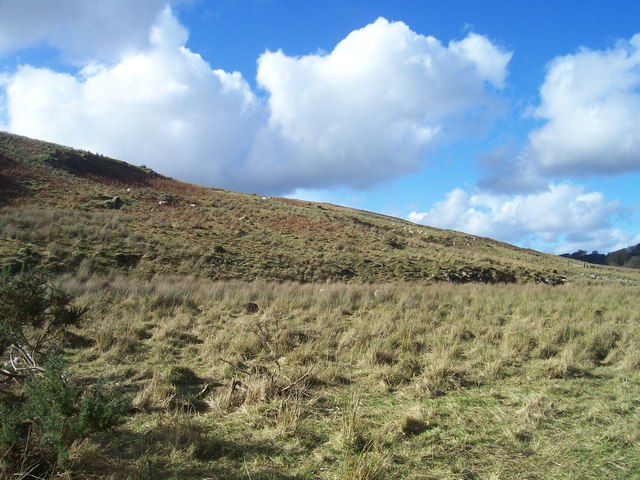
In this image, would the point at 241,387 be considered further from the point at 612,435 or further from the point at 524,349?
the point at 524,349

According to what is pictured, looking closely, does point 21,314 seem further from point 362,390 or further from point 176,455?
point 362,390

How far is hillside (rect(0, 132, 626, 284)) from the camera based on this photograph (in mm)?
17344

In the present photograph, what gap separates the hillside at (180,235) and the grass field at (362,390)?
293 inches

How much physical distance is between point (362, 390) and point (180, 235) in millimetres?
18205

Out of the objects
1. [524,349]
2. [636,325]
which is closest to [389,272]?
[636,325]

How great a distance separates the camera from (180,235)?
71.9 feet

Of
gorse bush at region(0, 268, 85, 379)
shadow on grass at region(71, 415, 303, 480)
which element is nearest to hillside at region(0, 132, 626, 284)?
gorse bush at region(0, 268, 85, 379)

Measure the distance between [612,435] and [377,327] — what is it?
14.6ft

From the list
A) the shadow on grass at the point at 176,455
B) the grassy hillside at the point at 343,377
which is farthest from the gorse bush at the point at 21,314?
the shadow on grass at the point at 176,455

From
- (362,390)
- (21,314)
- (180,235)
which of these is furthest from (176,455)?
(180,235)

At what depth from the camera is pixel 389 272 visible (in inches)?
832

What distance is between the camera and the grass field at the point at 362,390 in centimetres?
363

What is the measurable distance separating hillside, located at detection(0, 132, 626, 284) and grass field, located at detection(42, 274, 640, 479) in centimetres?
744

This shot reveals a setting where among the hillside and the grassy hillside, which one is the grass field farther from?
the hillside
